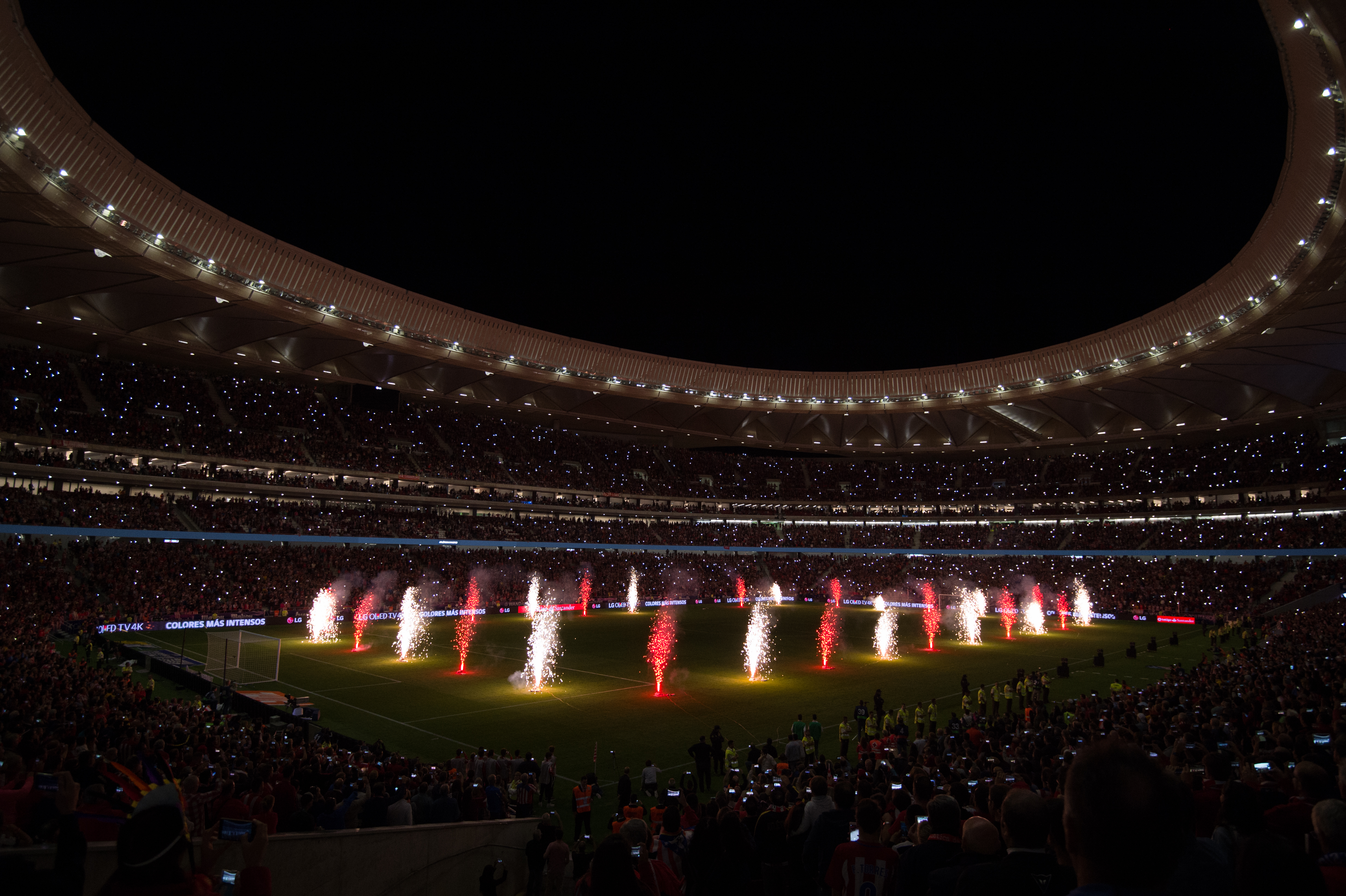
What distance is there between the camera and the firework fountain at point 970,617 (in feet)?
143

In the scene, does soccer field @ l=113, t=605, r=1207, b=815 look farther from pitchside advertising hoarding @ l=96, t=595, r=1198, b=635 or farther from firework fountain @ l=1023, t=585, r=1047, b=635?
firework fountain @ l=1023, t=585, r=1047, b=635

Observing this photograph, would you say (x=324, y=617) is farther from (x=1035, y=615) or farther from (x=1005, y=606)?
(x=1005, y=606)

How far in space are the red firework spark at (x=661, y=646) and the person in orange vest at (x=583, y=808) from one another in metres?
13.5

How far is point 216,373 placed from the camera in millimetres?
55562

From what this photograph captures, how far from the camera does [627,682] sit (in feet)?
98.6

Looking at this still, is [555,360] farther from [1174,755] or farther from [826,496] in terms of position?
[1174,755]

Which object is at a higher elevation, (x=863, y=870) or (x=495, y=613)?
(x=863, y=870)

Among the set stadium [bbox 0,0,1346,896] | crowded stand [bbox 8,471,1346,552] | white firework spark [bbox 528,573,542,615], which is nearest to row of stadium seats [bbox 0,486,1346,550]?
crowded stand [bbox 8,471,1346,552]

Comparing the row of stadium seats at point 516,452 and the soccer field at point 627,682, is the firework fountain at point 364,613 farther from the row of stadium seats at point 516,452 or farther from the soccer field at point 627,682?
the row of stadium seats at point 516,452

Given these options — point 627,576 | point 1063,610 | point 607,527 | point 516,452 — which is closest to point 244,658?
point 627,576

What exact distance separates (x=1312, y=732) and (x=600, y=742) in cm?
1567

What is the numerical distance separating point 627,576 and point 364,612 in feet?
75.3

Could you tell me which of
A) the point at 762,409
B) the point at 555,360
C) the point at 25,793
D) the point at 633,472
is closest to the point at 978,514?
the point at 762,409

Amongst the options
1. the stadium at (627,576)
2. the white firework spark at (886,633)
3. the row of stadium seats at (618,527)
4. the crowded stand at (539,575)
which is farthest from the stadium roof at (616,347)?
the white firework spark at (886,633)
